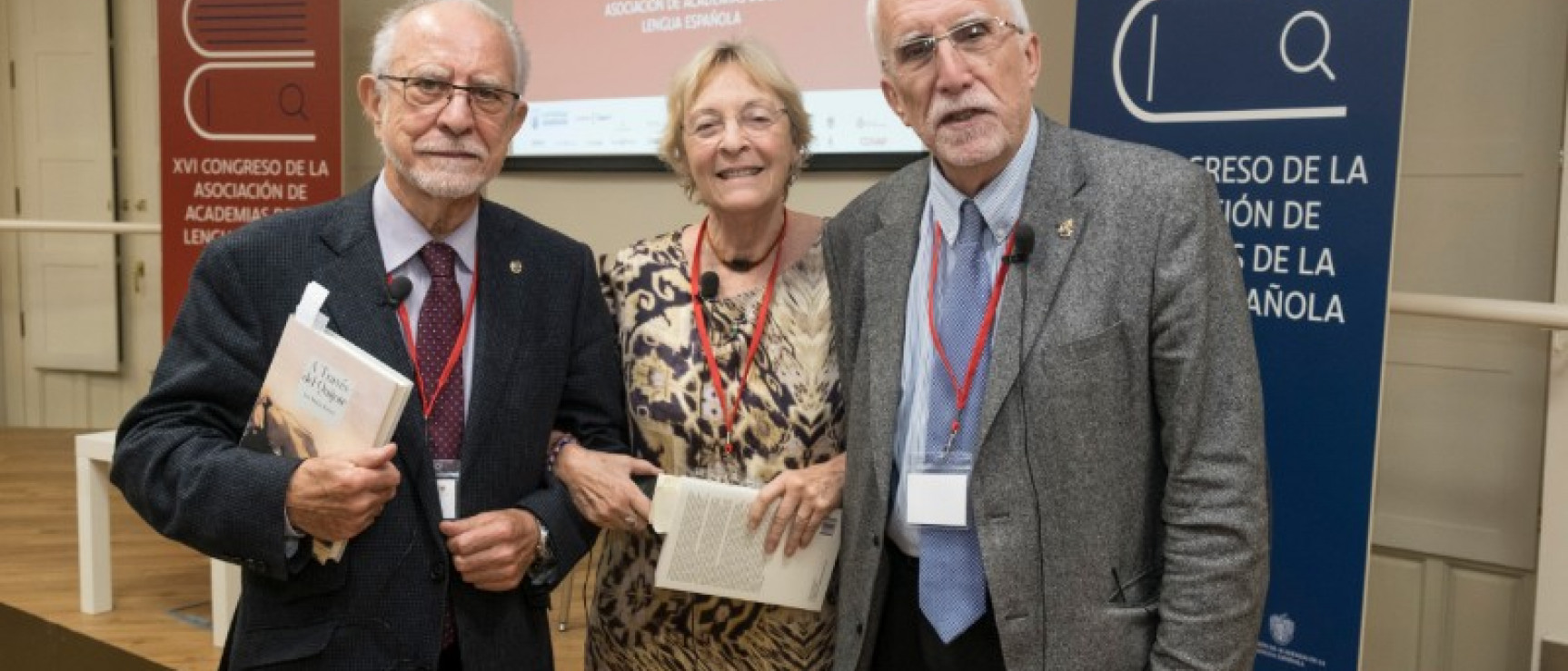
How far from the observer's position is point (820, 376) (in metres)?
2.02

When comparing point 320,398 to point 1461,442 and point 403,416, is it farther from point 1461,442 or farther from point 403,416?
point 1461,442

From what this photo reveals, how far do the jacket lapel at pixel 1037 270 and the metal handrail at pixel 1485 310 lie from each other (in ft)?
4.00

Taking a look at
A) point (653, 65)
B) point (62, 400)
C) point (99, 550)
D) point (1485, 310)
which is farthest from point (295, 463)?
point (62, 400)

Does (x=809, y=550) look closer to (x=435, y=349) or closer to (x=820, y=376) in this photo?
(x=820, y=376)

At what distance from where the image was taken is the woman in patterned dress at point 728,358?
6.61 feet

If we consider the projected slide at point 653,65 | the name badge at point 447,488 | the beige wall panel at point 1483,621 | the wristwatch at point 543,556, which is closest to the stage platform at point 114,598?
the wristwatch at point 543,556

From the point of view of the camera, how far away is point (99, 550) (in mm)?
4207

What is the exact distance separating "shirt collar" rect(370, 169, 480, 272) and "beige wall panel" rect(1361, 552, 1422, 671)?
8.31ft

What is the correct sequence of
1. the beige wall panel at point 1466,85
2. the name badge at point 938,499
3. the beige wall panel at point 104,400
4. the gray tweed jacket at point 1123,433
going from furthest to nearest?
1. the beige wall panel at point 104,400
2. the beige wall panel at point 1466,85
3. the name badge at point 938,499
4. the gray tweed jacket at point 1123,433

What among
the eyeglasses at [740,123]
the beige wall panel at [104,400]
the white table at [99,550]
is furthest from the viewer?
the beige wall panel at [104,400]

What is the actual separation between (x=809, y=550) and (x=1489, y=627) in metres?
2.05

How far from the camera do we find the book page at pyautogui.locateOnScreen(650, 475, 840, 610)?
1.90 m

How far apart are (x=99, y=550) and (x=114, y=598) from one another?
0.95 ft

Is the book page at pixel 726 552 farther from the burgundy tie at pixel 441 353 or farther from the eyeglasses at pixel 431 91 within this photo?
the eyeglasses at pixel 431 91
